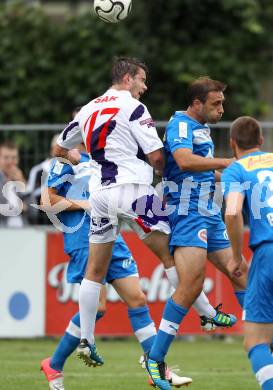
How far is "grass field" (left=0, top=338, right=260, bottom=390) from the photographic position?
9.15m

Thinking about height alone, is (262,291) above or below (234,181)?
below

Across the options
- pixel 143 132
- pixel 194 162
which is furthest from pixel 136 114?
pixel 194 162

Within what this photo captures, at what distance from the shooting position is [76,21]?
1722 centimetres

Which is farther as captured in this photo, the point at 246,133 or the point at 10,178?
the point at 10,178

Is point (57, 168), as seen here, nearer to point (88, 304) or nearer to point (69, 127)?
point (69, 127)

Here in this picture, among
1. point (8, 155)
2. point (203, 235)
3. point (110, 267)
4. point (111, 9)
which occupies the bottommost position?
point (110, 267)

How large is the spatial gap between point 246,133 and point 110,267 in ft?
7.02

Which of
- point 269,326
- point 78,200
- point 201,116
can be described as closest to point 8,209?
point 78,200

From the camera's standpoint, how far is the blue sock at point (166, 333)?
831 cm

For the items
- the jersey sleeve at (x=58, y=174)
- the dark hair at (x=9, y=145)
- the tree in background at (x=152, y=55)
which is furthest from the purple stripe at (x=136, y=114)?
the tree in background at (x=152, y=55)

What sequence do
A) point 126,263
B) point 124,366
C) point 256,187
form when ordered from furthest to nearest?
point 124,366, point 126,263, point 256,187

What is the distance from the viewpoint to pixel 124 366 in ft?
34.9

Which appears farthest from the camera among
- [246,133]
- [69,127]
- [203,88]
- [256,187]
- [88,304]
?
[69,127]

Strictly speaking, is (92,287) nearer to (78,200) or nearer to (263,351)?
(78,200)
